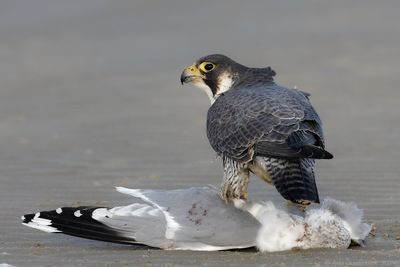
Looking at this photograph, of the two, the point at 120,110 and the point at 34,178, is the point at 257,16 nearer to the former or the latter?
the point at 120,110

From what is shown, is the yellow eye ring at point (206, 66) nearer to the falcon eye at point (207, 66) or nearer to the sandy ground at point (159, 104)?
the falcon eye at point (207, 66)

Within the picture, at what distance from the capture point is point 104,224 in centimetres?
675

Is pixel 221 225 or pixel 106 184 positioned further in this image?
pixel 106 184

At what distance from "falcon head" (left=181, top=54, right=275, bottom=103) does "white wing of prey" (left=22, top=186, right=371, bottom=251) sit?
1372 millimetres

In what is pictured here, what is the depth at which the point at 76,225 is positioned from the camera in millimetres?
6766

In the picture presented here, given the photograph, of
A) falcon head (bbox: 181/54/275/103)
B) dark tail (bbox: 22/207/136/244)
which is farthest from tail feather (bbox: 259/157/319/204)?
falcon head (bbox: 181/54/275/103)

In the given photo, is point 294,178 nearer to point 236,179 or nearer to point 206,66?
point 236,179

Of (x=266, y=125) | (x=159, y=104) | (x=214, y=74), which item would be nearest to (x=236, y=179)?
(x=266, y=125)

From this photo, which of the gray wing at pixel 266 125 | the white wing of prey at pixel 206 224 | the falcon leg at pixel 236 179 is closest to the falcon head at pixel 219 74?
the gray wing at pixel 266 125

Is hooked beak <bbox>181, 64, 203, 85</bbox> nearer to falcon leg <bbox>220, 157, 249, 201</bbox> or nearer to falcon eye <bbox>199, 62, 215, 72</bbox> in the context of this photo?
falcon eye <bbox>199, 62, 215, 72</bbox>

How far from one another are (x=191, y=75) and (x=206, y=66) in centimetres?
14

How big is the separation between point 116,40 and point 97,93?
2.11 m

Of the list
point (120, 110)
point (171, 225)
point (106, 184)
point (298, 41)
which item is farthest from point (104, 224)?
point (298, 41)

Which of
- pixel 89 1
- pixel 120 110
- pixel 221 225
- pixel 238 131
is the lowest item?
pixel 221 225
